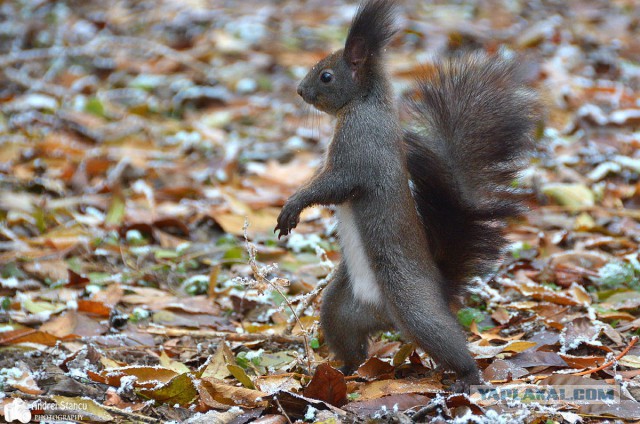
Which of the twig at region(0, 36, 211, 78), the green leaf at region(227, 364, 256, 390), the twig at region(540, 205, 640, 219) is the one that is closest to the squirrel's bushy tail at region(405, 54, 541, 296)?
the green leaf at region(227, 364, 256, 390)

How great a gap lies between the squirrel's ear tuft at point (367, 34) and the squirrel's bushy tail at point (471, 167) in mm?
317

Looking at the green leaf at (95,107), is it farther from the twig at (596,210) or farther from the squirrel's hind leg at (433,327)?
the squirrel's hind leg at (433,327)

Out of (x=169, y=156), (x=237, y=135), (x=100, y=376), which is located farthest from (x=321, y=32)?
(x=100, y=376)

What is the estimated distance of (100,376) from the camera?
2.70 meters

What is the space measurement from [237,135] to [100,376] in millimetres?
3390

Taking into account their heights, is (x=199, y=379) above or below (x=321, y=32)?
below

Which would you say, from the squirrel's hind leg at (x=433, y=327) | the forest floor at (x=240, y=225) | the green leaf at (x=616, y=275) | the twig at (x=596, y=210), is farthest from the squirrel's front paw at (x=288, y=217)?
the twig at (x=596, y=210)

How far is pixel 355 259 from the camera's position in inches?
112

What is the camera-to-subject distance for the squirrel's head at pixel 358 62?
9.74ft

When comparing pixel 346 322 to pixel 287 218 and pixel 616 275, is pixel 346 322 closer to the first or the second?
pixel 287 218

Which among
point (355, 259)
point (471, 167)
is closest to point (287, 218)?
point (355, 259)

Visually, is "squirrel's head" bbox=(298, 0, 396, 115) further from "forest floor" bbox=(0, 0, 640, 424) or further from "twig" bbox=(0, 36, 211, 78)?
"twig" bbox=(0, 36, 211, 78)

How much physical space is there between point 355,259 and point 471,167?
0.53m

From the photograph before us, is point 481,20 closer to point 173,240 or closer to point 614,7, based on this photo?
point 614,7
